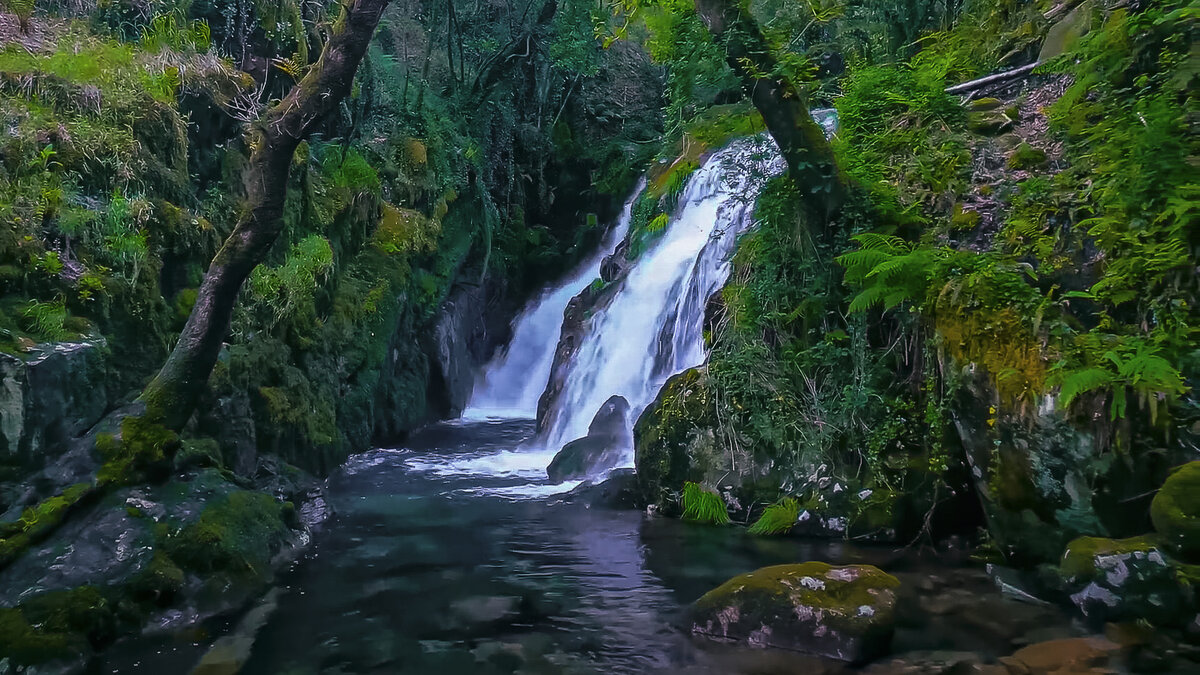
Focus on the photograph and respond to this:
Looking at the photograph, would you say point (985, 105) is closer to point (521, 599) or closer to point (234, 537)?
point (521, 599)

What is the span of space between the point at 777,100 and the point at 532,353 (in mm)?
11532

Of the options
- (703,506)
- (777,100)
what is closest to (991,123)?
(777,100)

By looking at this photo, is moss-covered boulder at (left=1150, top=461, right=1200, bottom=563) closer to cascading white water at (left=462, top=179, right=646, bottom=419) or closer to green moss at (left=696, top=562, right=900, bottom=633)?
green moss at (left=696, top=562, right=900, bottom=633)

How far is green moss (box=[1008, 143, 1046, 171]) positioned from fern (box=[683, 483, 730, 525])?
169 inches

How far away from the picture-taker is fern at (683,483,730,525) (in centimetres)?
807

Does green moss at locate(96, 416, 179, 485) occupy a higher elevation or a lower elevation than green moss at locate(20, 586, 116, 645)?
higher

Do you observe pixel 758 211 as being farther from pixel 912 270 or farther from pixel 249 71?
pixel 249 71

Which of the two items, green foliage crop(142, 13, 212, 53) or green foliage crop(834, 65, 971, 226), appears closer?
green foliage crop(834, 65, 971, 226)

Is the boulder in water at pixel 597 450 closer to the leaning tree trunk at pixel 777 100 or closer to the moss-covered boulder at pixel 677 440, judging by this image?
the moss-covered boulder at pixel 677 440

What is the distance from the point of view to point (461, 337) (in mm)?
17203

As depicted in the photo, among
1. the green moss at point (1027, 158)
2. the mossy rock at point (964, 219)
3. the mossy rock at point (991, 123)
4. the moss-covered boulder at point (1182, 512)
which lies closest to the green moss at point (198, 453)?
the mossy rock at point (964, 219)

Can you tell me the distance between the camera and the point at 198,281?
824cm

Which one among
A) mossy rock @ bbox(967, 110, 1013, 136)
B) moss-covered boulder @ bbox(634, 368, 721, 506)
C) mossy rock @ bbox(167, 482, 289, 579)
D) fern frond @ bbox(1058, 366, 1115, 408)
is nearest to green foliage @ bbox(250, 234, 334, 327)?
mossy rock @ bbox(167, 482, 289, 579)

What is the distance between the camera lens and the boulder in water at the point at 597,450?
10516 mm
